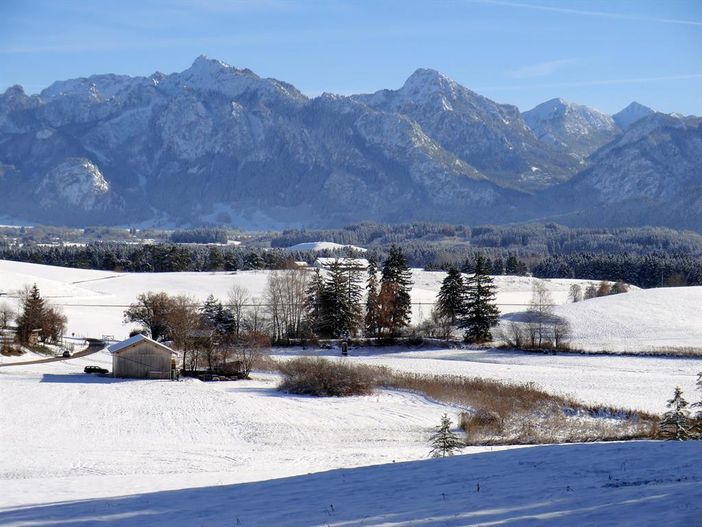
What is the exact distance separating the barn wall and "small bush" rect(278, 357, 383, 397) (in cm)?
977

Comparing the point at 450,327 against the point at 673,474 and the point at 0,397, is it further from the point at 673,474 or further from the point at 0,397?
the point at 673,474

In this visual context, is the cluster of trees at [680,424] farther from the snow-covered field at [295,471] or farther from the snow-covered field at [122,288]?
the snow-covered field at [122,288]

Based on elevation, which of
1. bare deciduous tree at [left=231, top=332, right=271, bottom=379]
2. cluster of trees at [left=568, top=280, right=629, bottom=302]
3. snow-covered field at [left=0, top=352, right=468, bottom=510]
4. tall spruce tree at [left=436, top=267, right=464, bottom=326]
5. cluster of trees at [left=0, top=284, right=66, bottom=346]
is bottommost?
snow-covered field at [left=0, top=352, right=468, bottom=510]

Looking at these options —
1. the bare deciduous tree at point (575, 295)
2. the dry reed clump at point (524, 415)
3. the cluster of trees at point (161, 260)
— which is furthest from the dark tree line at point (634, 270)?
the dry reed clump at point (524, 415)

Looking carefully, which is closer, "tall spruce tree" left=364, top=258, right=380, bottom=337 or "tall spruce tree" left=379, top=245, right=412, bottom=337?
"tall spruce tree" left=379, top=245, right=412, bottom=337

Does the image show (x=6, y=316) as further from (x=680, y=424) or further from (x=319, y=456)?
(x=680, y=424)

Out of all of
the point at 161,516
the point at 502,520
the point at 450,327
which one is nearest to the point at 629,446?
the point at 502,520

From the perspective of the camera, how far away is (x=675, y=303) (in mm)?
82688

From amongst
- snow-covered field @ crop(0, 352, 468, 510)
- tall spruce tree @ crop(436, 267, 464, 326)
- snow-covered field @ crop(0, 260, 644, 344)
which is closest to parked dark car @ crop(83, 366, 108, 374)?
snow-covered field @ crop(0, 352, 468, 510)

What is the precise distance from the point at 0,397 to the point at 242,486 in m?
26.6

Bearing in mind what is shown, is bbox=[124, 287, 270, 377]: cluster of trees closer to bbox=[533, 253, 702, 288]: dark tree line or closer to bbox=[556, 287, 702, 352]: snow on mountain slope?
bbox=[556, 287, 702, 352]: snow on mountain slope

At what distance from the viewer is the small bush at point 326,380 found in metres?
Answer: 45.4

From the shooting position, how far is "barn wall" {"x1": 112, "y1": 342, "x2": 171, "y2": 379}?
5300 centimetres

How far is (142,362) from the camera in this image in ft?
174
